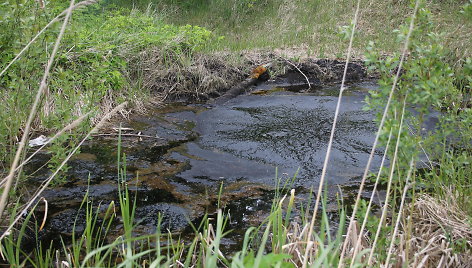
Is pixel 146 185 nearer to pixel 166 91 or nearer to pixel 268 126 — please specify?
pixel 268 126

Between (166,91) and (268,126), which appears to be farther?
(166,91)

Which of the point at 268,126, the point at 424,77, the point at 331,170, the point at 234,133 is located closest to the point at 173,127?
the point at 234,133

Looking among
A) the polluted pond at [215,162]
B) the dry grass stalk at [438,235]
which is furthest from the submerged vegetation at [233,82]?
the polluted pond at [215,162]

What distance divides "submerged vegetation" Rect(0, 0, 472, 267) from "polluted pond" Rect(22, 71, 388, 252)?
0.46 ft

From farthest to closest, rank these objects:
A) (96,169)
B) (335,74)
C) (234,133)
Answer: (335,74), (234,133), (96,169)

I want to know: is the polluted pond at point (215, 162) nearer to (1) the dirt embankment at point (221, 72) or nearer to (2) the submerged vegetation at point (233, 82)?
(2) the submerged vegetation at point (233, 82)

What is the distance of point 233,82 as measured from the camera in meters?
8.03

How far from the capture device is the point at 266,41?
33.4ft

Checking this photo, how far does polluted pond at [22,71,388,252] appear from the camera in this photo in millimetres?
3715

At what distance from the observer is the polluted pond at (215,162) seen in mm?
3715

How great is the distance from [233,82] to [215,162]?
3.34 meters

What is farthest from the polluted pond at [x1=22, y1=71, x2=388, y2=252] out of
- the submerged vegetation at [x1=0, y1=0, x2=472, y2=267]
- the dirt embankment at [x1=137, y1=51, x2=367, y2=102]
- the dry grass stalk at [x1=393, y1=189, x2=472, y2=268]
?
the dry grass stalk at [x1=393, y1=189, x2=472, y2=268]

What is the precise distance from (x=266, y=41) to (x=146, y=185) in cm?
656

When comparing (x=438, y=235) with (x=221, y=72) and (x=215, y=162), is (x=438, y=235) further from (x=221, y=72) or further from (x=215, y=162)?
(x=221, y=72)
